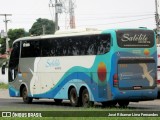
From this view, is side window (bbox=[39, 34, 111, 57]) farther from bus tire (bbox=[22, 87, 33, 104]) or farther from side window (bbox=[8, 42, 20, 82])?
bus tire (bbox=[22, 87, 33, 104])

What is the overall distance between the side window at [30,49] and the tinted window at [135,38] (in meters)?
6.28

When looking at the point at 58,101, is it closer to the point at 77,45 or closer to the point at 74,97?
the point at 74,97

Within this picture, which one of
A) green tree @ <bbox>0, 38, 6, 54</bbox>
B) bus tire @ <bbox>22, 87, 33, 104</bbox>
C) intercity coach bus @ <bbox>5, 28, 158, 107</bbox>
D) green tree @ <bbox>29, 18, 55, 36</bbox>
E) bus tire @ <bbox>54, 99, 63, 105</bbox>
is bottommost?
bus tire @ <bbox>54, 99, 63, 105</bbox>

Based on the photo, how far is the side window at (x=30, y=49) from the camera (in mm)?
28466

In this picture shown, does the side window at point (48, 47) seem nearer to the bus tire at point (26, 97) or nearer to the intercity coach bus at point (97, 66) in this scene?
the intercity coach bus at point (97, 66)

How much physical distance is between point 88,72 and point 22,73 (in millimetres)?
6396

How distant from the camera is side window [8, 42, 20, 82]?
30.4 m

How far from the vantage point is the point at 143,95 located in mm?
23781

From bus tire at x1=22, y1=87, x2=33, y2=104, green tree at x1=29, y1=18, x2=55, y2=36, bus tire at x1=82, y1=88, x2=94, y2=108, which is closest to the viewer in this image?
bus tire at x1=82, y1=88, x2=94, y2=108

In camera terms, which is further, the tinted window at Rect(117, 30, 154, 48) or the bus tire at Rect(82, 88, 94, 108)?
the bus tire at Rect(82, 88, 94, 108)

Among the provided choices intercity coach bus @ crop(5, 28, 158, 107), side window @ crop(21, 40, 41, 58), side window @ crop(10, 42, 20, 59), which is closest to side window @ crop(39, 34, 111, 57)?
intercity coach bus @ crop(5, 28, 158, 107)

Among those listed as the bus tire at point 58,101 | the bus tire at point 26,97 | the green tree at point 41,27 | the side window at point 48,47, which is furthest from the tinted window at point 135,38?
the green tree at point 41,27

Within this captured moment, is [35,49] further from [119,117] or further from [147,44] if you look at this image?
[119,117]

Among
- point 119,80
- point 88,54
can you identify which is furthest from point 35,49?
point 119,80
